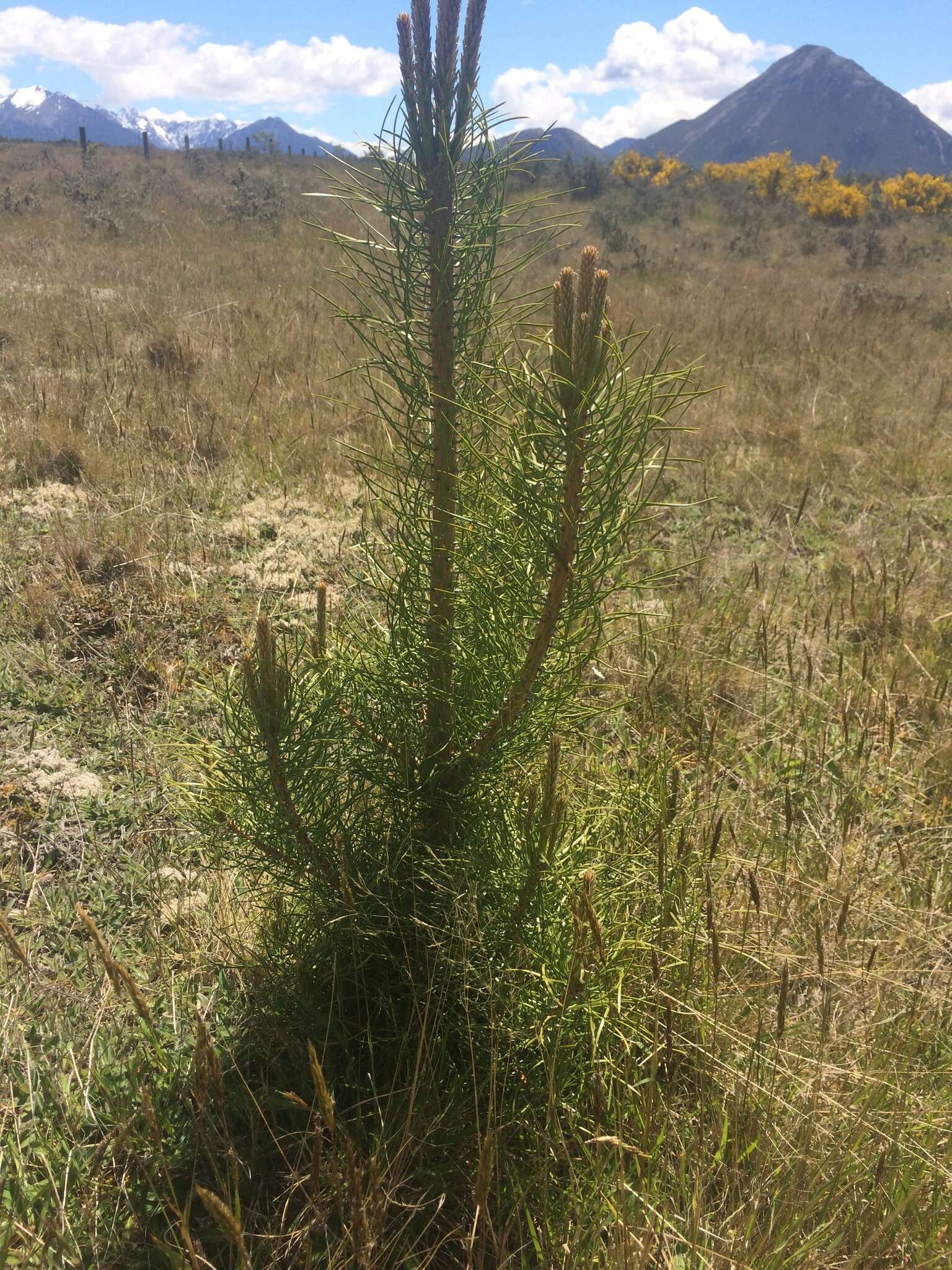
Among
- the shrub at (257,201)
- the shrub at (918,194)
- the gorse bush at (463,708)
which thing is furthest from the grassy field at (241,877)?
the shrub at (918,194)

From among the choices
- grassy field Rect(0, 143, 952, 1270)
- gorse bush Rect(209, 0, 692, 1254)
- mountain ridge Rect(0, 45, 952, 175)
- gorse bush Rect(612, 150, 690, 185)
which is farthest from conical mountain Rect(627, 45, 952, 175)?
gorse bush Rect(209, 0, 692, 1254)

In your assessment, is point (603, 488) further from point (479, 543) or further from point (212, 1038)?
point (212, 1038)

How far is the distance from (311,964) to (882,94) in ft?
621

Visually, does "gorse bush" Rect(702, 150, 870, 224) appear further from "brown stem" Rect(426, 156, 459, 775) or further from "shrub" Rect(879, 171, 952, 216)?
"brown stem" Rect(426, 156, 459, 775)

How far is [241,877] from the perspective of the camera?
187 cm

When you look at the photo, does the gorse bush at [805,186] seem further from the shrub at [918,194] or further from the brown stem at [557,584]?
the brown stem at [557,584]

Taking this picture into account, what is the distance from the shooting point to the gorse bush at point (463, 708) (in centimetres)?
117

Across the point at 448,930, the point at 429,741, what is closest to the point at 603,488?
the point at 429,741

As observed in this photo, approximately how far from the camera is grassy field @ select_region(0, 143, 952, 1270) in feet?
4.18

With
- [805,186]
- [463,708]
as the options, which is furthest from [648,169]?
[463,708]

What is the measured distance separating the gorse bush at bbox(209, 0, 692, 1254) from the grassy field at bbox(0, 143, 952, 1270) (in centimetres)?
15

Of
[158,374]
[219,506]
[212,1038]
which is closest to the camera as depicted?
[212,1038]

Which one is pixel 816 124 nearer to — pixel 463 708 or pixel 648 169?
pixel 648 169

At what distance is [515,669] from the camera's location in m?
1.36
